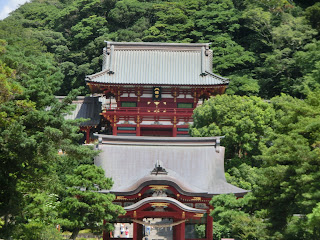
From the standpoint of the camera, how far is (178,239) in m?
25.9

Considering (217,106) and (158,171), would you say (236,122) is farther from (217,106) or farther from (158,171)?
(158,171)

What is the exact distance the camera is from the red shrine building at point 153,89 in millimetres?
41125

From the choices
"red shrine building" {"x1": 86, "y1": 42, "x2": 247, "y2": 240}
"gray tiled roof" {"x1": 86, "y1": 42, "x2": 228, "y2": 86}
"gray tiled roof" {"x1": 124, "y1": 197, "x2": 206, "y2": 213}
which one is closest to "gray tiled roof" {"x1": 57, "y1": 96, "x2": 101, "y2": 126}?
"red shrine building" {"x1": 86, "y1": 42, "x2": 247, "y2": 240}

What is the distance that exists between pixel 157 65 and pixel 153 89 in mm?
2302

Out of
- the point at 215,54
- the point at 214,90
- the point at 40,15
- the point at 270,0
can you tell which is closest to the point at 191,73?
the point at 214,90

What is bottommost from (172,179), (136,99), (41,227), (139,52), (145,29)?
(41,227)

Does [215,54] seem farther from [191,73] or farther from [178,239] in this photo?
[178,239]

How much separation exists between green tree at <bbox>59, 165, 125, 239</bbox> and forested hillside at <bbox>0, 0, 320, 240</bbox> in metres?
0.14

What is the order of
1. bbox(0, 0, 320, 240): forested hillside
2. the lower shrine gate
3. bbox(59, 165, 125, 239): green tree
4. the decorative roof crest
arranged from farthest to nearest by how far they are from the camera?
1. the decorative roof crest
2. the lower shrine gate
3. bbox(59, 165, 125, 239): green tree
4. bbox(0, 0, 320, 240): forested hillside

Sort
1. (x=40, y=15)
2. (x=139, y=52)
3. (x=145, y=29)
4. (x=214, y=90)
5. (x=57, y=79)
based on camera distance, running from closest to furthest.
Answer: (x=57, y=79), (x=214, y=90), (x=139, y=52), (x=145, y=29), (x=40, y=15)

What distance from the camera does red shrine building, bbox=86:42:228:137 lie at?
41125 millimetres

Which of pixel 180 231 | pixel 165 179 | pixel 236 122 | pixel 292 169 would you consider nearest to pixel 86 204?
pixel 165 179

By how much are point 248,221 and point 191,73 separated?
22.0 meters

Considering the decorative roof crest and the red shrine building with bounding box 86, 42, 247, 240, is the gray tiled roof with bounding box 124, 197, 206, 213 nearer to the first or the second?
the red shrine building with bounding box 86, 42, 247, 240
